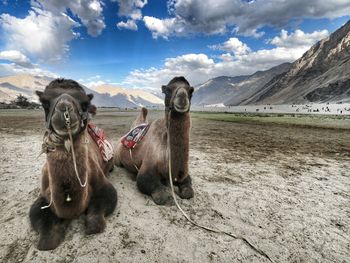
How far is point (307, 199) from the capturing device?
19.4 ft

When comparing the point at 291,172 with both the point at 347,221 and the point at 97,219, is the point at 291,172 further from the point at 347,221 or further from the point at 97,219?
the point at 97,219

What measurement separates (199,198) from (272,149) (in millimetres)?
8080

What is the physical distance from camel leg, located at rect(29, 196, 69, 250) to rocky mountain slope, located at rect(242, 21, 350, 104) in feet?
461

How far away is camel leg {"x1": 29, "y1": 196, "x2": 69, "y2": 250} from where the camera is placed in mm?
3770

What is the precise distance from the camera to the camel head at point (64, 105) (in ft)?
11.0

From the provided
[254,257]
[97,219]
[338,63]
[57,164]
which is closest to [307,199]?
[254,257]

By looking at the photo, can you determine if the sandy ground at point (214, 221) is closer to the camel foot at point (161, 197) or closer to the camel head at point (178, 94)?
the camel foot at point (161, 197)

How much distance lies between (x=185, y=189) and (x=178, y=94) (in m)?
2.06

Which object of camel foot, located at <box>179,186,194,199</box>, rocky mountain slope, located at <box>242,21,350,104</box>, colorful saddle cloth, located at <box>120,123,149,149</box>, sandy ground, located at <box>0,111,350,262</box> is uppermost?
rocky mountain slope, located at <box>242,21,350,104</box>

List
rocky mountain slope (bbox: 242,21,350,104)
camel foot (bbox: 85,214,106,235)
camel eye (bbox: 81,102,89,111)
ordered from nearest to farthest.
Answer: camel eye (bbox: 81,102,89,111), camel foot (bbox: 85,214,106,235), rocky mountain slope (bbox: 242,21,350,104)

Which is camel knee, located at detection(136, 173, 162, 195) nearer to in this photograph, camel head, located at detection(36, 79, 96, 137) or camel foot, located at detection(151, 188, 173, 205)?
camel foot, located at detection(151, 188, 173, 205)

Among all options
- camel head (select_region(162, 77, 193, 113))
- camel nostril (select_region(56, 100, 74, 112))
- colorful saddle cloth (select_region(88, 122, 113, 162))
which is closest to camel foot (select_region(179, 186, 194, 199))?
camel head (select_region(162, 77, 193, 113))

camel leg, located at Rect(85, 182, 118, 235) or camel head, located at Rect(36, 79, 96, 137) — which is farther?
camel leg, located at Rect(85, 182, 118, 235)

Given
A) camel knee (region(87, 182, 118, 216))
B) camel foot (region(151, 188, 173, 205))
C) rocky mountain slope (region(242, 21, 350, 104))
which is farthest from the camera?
rocky mountain slope (region(242, 21, 350, 104))
